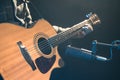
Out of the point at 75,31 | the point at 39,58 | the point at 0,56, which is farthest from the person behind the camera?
the point at 75,31

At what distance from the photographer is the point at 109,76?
2.17 meters

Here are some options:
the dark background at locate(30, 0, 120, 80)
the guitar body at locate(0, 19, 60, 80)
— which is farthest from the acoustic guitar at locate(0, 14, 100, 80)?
the dark background at locate(30, 0, 120, 80)

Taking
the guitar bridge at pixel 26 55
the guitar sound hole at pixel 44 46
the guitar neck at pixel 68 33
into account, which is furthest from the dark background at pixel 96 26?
the guitar bridge at pixel 26 55

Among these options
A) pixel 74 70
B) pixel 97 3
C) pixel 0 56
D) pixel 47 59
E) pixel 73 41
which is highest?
pixel 97 3

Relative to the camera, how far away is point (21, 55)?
138 centimetres

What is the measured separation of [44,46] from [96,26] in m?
0.77

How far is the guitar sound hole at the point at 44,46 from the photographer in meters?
1.56

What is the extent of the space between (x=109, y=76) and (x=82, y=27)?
0.63 metres

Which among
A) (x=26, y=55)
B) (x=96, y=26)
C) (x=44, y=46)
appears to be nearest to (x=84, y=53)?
(x=44, y=46)

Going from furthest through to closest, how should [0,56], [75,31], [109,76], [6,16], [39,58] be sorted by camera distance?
1. [109,76]
2. [75,31]
3. [6,16]
4. [39,58]
5. [0,56]

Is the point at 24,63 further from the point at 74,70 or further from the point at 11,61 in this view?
the point at 74,70

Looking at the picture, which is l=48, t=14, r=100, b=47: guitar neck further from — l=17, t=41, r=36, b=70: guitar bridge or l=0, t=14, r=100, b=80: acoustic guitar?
l=17, t=41, r=36, b=70: guitar bridge

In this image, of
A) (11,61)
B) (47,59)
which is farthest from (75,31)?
(11,61)

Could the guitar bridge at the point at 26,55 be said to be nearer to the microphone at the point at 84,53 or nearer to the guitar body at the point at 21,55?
the guitar body at the point at 21,55
